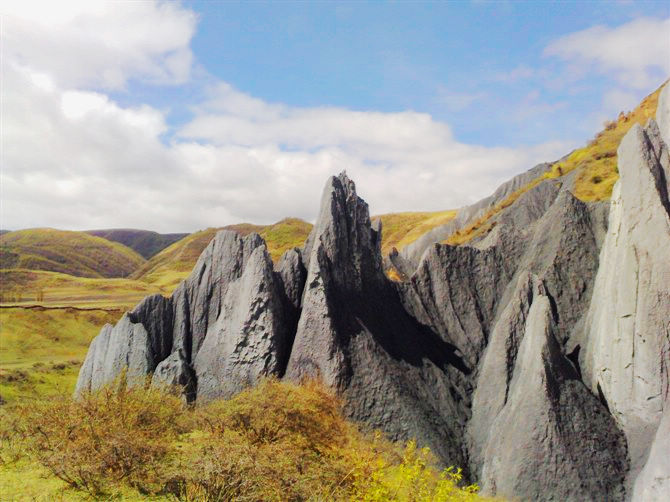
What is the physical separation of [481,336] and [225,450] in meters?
16.2

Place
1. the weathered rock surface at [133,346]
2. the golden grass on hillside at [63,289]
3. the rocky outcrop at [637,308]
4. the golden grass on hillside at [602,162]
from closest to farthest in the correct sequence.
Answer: the rocky outcrop at [637,308]
the weathered rock surface at [133,346]
the golden grass on hillside at [602,162]
the golden grass on hillside at [63,289]

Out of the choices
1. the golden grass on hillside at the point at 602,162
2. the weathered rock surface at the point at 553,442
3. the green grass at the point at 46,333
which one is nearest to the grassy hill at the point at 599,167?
the golden grass on hillside at the point at 602,162

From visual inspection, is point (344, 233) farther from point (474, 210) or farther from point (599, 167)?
point (474, 210)

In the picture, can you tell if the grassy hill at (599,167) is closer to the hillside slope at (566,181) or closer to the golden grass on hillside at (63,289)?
the hillside slope at (566,181)

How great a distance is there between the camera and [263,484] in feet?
43.3

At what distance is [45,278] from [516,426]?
149 metres

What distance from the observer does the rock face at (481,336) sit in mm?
16859

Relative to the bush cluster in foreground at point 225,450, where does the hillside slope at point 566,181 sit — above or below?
above

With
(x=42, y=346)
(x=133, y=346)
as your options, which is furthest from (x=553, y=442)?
(x=42, y=346)

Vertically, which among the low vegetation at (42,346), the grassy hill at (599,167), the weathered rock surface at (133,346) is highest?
the grassy hill at (599,167)

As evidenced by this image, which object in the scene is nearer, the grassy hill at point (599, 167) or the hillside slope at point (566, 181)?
the grassy hill at point (599, 167)

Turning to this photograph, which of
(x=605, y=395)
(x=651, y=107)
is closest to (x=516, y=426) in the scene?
(x=605, y=395)

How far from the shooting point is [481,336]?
84.2ft

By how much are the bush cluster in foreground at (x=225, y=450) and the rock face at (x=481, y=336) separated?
245 centimetres
